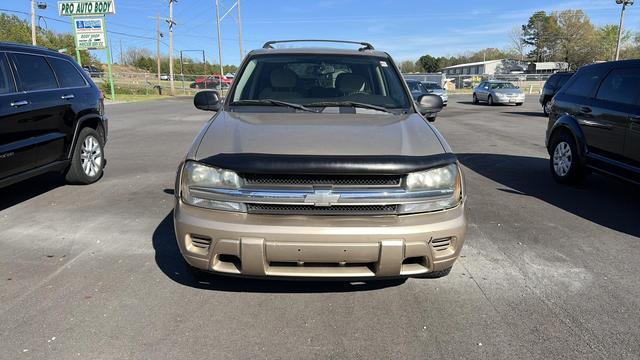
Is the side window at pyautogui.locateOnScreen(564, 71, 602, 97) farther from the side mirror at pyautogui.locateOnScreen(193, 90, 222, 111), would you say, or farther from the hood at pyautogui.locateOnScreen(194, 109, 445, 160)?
the side mirror at pyautogui.locateOnScreen(193, 90, 222, 111)

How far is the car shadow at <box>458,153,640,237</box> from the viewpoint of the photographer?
542 cm

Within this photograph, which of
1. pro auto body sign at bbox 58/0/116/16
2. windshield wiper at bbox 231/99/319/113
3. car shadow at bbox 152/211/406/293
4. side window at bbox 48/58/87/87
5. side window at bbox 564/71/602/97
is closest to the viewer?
car shadow at bbox 152/211/406/293

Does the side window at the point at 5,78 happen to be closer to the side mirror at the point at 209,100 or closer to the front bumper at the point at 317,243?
the side mirror at the point at 209,100

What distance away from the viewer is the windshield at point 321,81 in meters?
4.29

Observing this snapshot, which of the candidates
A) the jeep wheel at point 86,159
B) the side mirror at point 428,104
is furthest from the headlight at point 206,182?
the jeep wheel at point 86,159

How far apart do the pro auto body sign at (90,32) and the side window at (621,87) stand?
28.7 meters

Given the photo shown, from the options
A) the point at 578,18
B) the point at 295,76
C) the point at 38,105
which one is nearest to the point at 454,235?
the point at 295,76

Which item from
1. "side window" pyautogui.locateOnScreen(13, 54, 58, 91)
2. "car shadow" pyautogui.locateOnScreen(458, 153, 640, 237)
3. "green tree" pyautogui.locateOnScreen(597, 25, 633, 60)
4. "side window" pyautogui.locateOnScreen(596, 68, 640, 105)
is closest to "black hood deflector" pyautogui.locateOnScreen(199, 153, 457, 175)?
"car shadow" pyautogui.locateOnScreen(458, 153, 640, 237)

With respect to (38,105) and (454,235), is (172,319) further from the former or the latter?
(38,105)

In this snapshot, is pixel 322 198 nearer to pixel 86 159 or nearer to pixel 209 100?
pixel 209 100

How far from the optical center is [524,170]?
26.7ft

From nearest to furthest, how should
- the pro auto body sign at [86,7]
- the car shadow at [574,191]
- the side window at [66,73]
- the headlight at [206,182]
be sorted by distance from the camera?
the headlight at [206,182] → the car shadow at [574,191] → the side window at [66,73] → the pro auto body sign at [86,7]

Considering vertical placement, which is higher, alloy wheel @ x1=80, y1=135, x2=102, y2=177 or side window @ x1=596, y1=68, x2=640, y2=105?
side window @ x1=596, y1=68, x2=640, y2=105

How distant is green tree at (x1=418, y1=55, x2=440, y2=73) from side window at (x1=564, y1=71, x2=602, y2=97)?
358 ft
